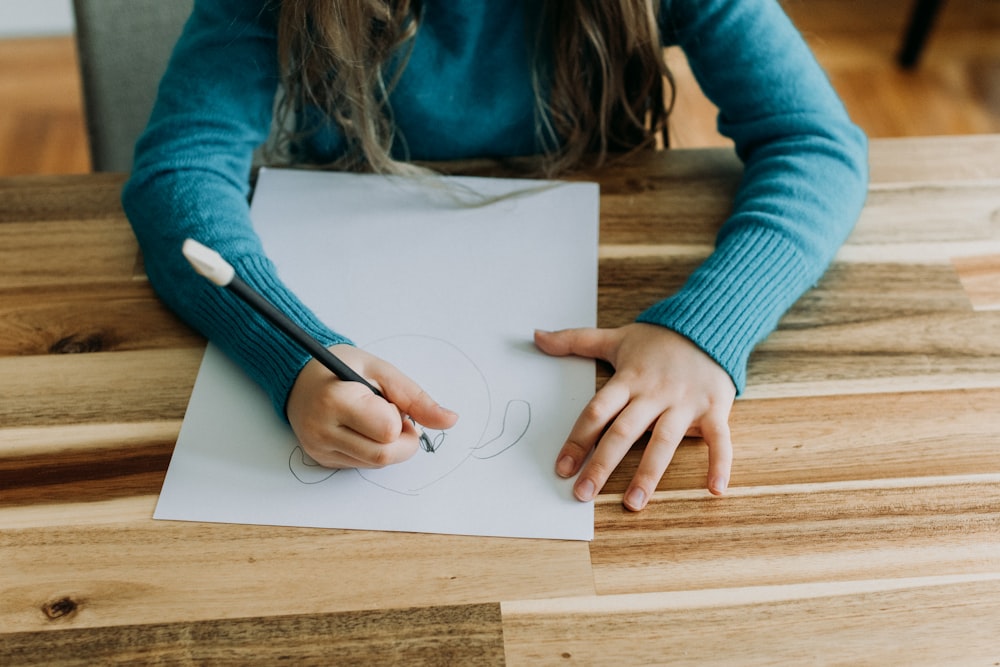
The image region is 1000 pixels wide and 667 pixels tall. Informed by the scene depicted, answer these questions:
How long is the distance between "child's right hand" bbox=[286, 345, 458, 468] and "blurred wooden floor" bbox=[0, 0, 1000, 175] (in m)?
1.14

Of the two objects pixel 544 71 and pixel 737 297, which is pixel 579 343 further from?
pixel 544 71

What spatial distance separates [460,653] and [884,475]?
26cm

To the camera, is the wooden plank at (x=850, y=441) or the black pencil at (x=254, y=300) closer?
the black pencil at (x=254, y=300)

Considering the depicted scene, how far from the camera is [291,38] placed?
649mm

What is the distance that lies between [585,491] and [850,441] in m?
0.17

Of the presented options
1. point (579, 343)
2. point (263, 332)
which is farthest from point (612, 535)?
point (263, 332)

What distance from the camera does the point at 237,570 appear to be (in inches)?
18.1

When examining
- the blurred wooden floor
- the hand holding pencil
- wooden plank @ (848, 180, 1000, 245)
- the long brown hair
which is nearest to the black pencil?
the hand holding pencil

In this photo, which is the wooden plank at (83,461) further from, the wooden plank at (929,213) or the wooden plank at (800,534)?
the wooden plank at (929,213)

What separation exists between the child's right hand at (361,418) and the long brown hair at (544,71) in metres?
0.24

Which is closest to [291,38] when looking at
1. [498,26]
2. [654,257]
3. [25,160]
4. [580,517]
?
[498,26]

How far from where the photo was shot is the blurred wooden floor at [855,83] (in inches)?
64.2

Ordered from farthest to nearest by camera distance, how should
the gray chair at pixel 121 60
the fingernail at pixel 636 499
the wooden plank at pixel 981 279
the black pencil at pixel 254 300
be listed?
1. the gray chair at pixel 121 60
2. the wooden plank at pixel 981 279
3. the fingernail at pixel 636 499
4. the black pencil at pixel 254 300

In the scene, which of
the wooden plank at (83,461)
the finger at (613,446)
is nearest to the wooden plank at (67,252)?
the wooden plank at (83,461)
